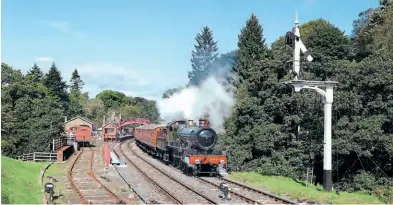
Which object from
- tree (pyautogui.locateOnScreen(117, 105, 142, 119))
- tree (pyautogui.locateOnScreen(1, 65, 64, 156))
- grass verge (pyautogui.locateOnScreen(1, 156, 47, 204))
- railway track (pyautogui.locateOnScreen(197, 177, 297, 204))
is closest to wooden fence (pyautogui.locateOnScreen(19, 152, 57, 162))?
tree (pyautogui.locateOnScreen(1, 65, 64, 156))

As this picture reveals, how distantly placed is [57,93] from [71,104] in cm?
676

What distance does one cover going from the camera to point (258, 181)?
21.0 m

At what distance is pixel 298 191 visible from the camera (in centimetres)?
1728

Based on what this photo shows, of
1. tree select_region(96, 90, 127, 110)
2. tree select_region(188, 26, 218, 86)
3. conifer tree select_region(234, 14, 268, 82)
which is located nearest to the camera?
conifer tree select_region(234, 14, 268, 82)

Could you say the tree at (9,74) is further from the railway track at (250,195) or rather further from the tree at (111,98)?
the tree at (111,98)

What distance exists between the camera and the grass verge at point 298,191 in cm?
1560

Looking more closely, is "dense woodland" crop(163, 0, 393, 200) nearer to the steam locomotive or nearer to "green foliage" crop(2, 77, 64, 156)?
the steam locomotive

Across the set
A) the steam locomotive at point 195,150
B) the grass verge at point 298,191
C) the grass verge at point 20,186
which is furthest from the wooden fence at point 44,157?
the grass verge at point 298,191

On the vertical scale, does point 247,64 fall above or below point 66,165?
above

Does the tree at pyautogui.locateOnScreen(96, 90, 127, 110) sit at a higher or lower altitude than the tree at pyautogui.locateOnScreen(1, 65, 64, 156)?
higher

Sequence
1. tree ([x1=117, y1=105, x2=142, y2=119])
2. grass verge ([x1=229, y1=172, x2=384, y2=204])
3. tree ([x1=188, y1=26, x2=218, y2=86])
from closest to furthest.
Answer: grass verge ([x1=229, y1=172, x2=384, y2=204]) → tree ([x1=188, y1=26, x2=218, y2=86]) → tree ([x1=117, y1=105, x2=142, y2=119])

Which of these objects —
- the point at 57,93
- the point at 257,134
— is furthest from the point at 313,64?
the point at 57,93

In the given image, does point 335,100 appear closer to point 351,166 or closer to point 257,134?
→ point 351,166

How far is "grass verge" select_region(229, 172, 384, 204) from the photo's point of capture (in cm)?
1560
